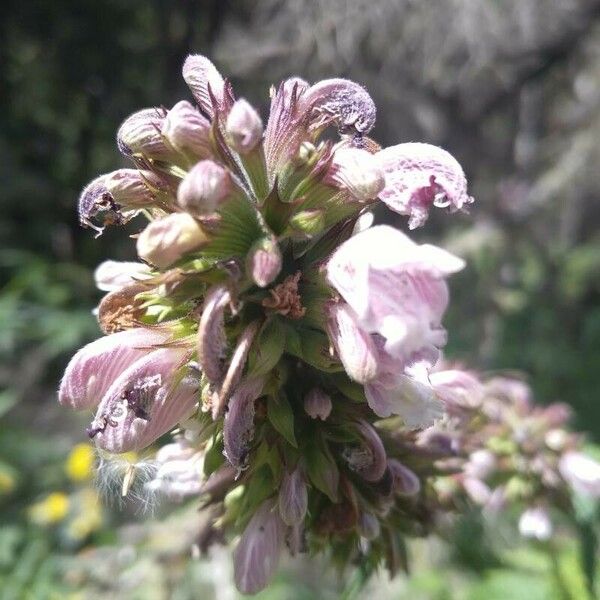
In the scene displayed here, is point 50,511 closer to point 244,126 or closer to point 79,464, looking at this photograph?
point 79,464

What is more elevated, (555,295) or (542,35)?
(542,35)

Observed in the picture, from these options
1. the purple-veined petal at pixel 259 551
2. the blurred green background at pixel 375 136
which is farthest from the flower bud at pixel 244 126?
the blurred green background at pixel 375 136

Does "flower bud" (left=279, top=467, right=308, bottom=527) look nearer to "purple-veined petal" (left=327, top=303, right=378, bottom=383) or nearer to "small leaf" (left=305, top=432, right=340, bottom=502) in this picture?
"small leaf" (left=305, top=432, right=340, bottom=502)

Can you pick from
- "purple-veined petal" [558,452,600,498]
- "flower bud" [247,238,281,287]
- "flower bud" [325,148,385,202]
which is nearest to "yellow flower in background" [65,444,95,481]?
"purple-veined petal" [558,452,600,498]

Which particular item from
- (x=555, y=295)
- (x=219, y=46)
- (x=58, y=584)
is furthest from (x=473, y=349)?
(x=219, y=46)

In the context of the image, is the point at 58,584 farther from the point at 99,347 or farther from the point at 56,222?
the point at 56,222

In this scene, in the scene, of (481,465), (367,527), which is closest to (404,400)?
(367,527)
